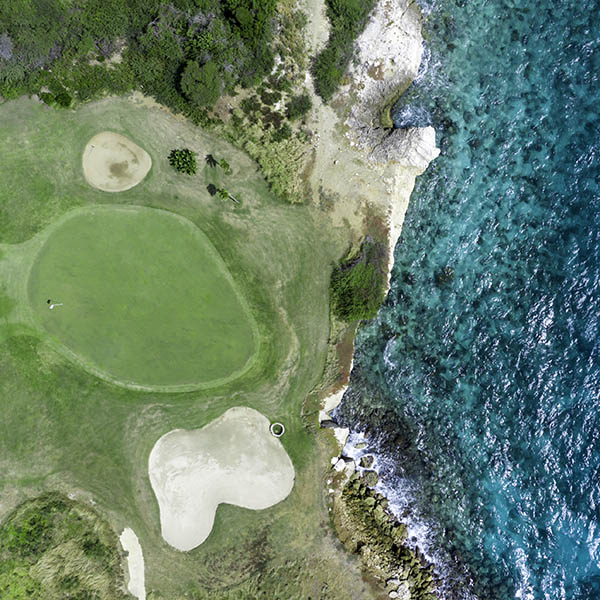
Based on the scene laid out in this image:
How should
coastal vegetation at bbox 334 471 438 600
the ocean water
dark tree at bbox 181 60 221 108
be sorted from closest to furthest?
dark tree at bbox 181 60 221 108
coastal vegetation at bbox 334 471 438 600
the ocean water

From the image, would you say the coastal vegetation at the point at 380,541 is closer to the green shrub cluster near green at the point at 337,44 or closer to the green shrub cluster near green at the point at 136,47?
the green shrub cluster near green at the point at 337,44

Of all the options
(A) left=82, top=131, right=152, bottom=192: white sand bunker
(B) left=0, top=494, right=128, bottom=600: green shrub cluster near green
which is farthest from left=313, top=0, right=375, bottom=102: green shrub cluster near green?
(B) left=0, top=494, right=128, bottom=600: green shrub cluster near green

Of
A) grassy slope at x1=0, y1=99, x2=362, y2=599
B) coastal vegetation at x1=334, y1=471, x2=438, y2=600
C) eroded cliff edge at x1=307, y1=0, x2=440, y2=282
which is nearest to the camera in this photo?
grassy slope at x1=0, y1=99, x2=362, y2=599

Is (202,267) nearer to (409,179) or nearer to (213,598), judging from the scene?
(409,179)

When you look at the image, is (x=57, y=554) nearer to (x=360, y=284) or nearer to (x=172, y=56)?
(x=360, y=284)

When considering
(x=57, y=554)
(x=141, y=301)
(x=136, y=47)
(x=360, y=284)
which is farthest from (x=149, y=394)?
(x=136, y=47)

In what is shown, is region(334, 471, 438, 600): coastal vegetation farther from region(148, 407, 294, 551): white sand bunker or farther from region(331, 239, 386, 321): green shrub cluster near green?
region(331, 239, 386, 321): green shrub cluster near green

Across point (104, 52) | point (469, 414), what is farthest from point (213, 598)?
point (104, 52)

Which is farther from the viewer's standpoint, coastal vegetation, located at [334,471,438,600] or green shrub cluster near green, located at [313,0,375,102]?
coastal vegetation, located at [334,471,438,600]

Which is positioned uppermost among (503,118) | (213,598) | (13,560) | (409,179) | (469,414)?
(503,118)
